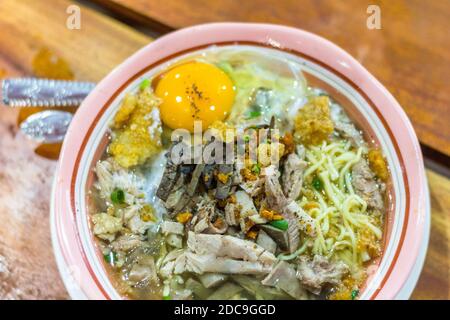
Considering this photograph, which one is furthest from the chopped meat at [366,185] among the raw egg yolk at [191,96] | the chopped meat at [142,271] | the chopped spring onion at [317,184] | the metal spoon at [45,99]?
the metal spoon at [45,99]

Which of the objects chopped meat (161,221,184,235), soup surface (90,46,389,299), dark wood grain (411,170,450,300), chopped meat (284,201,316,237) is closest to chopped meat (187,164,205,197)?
soup surface (90,46,389,299)

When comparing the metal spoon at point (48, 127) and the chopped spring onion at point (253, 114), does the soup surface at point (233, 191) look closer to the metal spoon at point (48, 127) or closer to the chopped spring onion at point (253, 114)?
the chopped spring onion at point (253, 114)

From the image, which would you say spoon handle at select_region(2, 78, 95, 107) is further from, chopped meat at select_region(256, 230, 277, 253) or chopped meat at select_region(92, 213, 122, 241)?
chopped meat at select_region(256, 230, 277, 253)

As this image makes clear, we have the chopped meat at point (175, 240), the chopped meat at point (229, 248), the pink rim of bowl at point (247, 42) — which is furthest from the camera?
the chopped meat at point (175, 240)

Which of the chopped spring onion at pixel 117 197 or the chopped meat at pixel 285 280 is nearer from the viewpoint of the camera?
the chopped meat at pixel 285 280

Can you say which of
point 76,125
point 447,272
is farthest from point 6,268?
point 447,272
